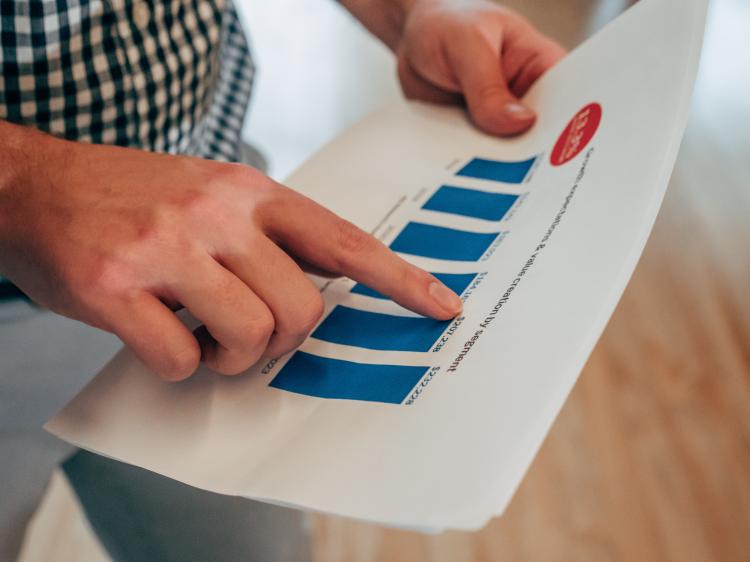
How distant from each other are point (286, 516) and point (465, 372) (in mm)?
276

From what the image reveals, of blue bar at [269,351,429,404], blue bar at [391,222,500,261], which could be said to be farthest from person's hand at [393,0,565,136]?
blue bar at [269,351,429,404]

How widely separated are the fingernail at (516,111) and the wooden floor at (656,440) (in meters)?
0.66

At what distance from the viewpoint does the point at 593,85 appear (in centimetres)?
52

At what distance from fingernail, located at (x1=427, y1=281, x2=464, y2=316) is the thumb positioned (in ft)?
0.70

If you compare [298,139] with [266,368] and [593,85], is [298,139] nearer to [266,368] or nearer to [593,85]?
[593,85]

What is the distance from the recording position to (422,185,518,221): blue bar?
48cm

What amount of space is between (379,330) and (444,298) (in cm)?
4

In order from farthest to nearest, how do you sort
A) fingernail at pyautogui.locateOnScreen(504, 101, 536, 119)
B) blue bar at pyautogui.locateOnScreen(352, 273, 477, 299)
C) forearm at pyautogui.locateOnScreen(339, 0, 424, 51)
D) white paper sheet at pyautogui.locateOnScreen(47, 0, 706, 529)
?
forearm at pyautogui.locateOnScreen(339, 0, 424, 51)
fingernail at pyautogui.locateOnScreen(504, 101, 536, 119)
blue bar at pyautogui.locateOnScreen(352, 273, 477, 299)
white paper sheet at pyautogui.locateOnScreen(47, 0, 706, 529)

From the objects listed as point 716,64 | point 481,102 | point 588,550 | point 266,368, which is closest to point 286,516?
point 266,368

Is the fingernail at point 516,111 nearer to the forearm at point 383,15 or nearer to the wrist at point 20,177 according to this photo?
the forearm at point 383,15

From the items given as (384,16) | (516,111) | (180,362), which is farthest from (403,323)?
(384,16)

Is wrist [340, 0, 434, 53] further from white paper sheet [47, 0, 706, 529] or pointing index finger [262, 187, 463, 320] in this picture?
pointing index finger [262, 187, 463, 320]

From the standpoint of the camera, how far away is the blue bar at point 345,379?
358 millimetres

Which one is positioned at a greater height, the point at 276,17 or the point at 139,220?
the point at 139,220
